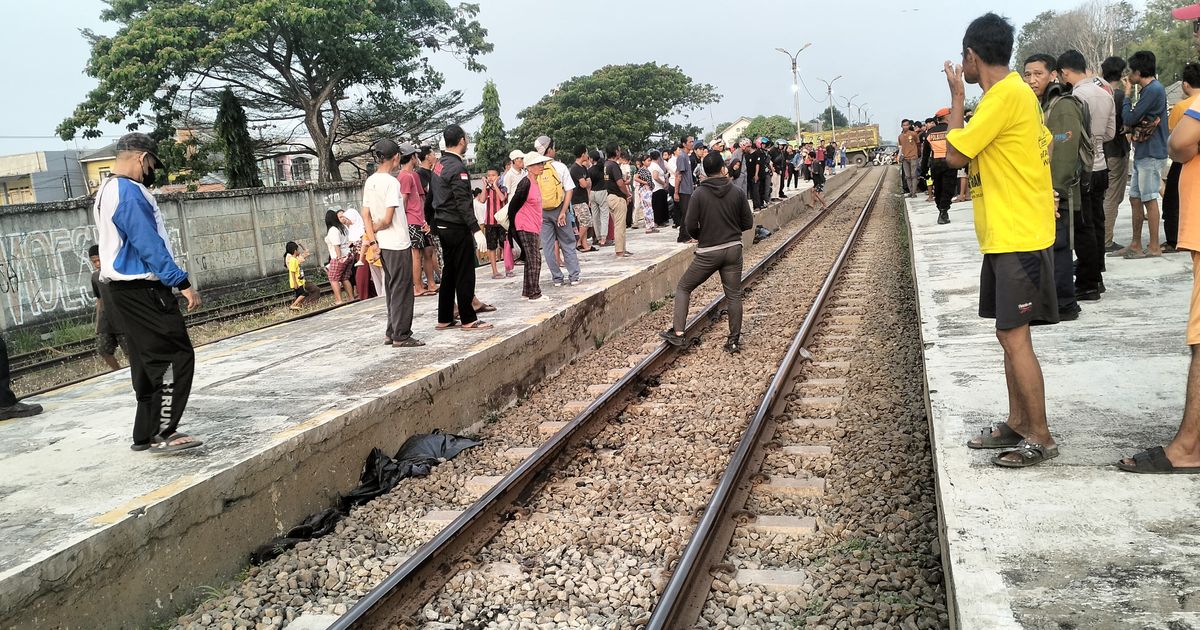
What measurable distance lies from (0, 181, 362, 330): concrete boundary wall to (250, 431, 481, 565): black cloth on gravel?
9.19 metres

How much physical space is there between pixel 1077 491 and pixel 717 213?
470 centimetres

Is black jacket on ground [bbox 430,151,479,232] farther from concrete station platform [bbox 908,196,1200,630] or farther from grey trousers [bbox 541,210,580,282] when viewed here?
concrete station platform [bbox 908,196,1200,630]

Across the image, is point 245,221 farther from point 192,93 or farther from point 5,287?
point 192,93

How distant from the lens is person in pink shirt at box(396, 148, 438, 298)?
927cm

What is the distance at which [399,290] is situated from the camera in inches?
287

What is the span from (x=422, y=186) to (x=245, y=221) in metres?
7.98

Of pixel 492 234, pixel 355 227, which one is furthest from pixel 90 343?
pixel 492 234

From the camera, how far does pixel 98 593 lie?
11.6ft

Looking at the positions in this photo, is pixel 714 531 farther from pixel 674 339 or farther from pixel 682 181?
pixel 682 181

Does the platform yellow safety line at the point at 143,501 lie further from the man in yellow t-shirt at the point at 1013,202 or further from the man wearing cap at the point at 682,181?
the man wearing cap at the point at 682,181

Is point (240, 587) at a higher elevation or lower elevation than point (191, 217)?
lower

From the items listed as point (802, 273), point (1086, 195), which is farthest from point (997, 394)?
point (802, 273)

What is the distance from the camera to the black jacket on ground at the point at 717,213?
7.69m

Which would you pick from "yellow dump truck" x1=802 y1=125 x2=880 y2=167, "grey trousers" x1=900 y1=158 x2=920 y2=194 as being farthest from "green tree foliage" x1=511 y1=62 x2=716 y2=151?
"grey trousers" x1=900 y1=158 x2=920 y2=194
